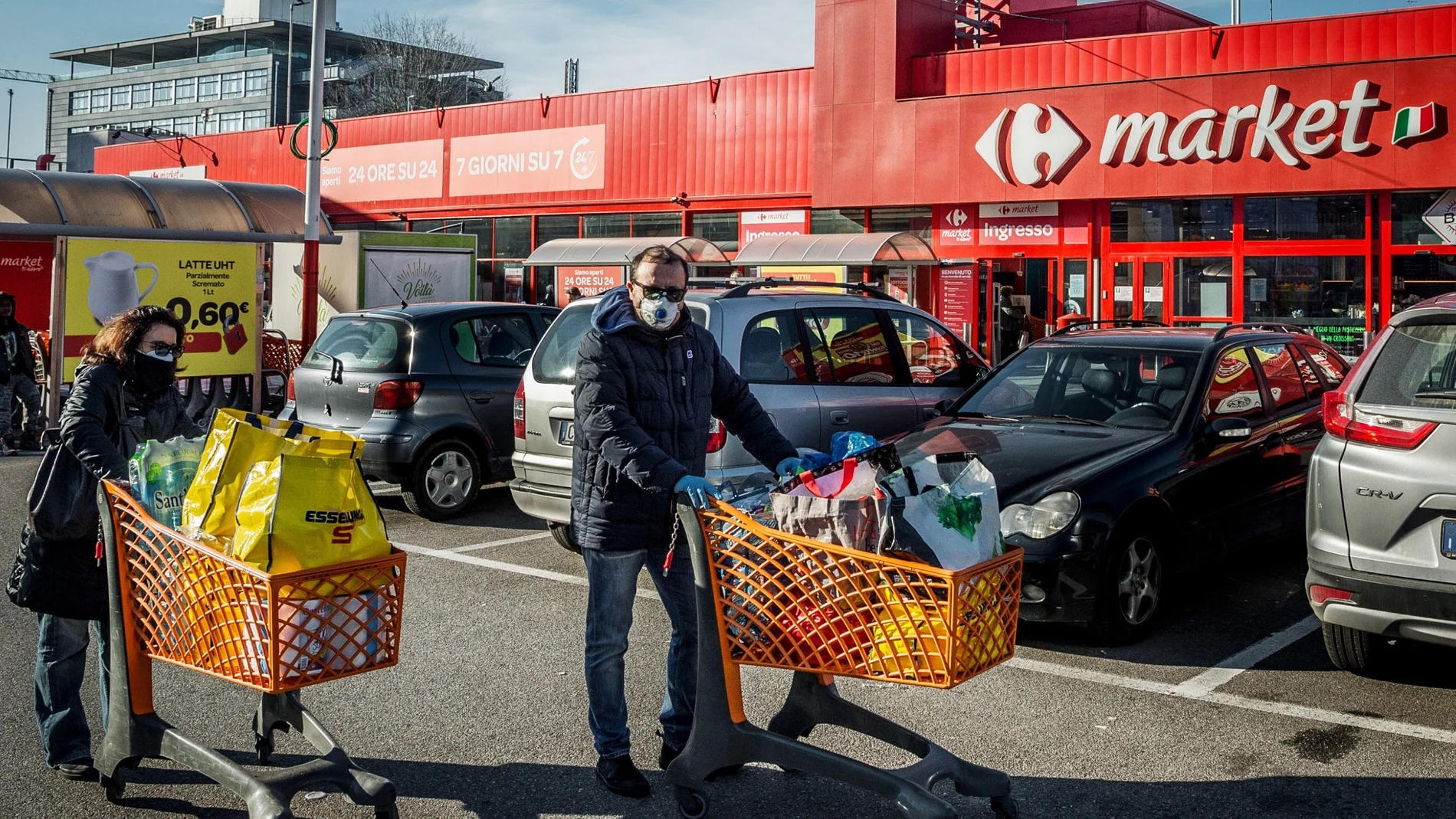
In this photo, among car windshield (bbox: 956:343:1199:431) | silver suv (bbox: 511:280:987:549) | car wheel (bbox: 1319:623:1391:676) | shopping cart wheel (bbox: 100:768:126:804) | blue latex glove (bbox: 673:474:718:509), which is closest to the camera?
blue latex glove (bbox: 673:474:718:509)

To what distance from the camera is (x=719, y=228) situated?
25.7m

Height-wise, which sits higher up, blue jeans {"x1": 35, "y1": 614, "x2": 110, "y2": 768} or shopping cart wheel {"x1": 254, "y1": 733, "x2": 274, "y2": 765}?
blue jeans {"x1": 35, "y1": 614, "x2": 110, "y2": 768}

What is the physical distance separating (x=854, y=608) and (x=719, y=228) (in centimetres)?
2230

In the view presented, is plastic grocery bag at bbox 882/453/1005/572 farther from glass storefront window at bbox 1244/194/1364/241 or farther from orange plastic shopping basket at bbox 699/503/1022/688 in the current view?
glass storefront window at bbox 1244/194/1364/241

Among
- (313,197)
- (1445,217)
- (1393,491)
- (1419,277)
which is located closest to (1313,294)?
(1419,277)

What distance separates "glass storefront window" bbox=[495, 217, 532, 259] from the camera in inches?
1153

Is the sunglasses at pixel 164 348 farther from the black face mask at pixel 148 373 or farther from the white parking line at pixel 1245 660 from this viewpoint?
the white parking line at pixel 1245 660

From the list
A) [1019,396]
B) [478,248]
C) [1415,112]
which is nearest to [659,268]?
[1019,396]

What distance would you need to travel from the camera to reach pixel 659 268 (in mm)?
4496

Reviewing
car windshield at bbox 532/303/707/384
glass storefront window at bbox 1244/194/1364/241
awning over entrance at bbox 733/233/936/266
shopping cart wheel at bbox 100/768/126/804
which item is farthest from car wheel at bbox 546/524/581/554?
glass storefront window at bbox 1244/194/1364/241

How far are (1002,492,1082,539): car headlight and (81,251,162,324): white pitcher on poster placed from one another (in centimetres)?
1017

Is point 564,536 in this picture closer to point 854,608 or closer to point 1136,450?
point 1136,450

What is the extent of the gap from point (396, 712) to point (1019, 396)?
4.21 meters

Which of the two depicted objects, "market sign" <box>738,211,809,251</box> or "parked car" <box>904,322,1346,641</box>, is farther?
"market sign" <box>738,211,809,251</box>
